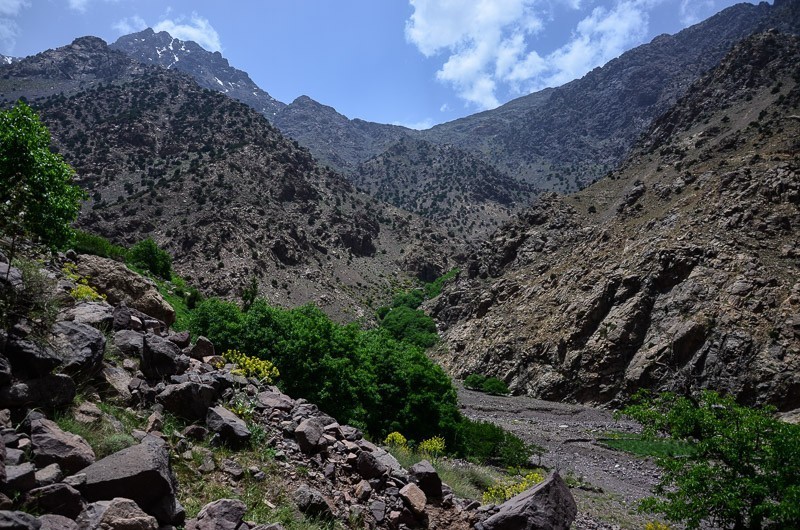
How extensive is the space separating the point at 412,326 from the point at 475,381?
3012 cm

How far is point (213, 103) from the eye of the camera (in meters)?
125

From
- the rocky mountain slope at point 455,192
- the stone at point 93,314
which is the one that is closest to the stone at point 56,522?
the stone at point 93,314

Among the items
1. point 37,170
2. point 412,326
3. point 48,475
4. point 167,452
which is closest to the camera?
point 48,475

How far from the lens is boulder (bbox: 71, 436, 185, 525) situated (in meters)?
4.87

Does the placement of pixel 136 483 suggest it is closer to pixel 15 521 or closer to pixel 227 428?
pixel 15 521

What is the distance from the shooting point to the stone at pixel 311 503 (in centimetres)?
689

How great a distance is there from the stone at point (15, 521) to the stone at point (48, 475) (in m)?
0.90

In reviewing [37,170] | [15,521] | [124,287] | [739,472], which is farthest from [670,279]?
[15,521]

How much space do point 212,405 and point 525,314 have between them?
179ft

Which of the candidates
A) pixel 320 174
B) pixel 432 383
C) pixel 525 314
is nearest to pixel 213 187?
pixel 320 174

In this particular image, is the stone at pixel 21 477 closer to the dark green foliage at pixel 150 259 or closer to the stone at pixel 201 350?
the stone at pixel 201 350

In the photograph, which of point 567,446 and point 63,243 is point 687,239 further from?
point 63,243

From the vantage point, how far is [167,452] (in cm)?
591

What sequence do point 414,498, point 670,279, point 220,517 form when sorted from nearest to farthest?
point 220,517
point 414,498
point 670,279
